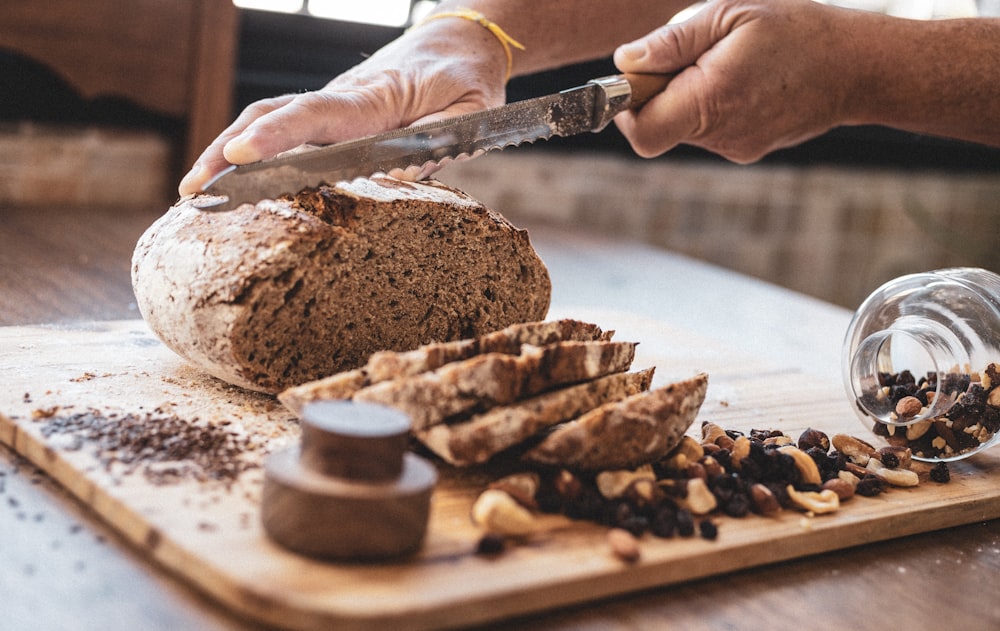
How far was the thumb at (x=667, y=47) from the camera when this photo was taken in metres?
3.13

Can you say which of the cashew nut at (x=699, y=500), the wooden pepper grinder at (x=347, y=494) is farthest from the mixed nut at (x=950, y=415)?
the wooden pepper grinder at (x=347, y=494)

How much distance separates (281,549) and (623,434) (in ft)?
2.48

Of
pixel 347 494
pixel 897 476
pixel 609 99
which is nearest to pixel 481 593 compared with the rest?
pixel 347 494

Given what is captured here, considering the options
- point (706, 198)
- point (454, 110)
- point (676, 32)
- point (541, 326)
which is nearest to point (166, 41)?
point (454, 110)

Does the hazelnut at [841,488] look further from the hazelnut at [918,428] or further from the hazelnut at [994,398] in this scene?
the hazelnut at [994,398]

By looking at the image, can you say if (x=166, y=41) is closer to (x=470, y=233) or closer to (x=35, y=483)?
(x=470, y=233)

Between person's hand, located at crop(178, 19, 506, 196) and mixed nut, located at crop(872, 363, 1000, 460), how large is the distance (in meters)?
1.58

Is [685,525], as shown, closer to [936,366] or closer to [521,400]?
[521,400]

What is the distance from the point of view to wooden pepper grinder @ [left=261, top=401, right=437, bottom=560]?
164cm

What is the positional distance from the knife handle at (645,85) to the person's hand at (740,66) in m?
0.02

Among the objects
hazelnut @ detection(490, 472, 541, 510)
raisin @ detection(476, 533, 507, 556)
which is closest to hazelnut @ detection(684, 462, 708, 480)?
hazelnut @ detection(490, 472, 541, 510)

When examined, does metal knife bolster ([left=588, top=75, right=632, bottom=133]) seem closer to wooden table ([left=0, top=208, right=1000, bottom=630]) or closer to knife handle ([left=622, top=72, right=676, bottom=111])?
knife handle ([left=622, top=72, right=676, bottom=111])

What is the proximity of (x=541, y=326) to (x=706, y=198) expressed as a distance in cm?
607

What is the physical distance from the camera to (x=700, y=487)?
→ 6.81 feet
